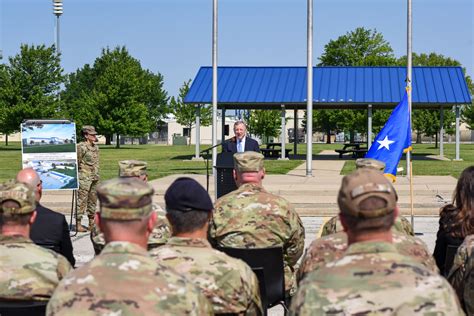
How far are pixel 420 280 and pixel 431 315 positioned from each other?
0.13m

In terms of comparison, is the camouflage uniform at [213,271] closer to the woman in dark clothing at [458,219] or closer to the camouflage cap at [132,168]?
the woman in dark clothing at [458,219]

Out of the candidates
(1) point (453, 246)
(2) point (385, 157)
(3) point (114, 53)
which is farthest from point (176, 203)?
(3) point (114, 53)

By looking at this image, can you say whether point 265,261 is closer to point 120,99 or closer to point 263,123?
point 120,99

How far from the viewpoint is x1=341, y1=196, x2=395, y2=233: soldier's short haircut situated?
9.87ft

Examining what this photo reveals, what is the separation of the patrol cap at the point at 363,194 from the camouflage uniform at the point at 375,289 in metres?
0.13

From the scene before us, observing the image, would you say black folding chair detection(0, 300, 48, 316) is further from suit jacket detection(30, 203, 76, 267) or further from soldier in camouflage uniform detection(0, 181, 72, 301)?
suit jacket detection(30, 203, 76, 267)

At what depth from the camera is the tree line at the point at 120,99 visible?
6625 centimetres

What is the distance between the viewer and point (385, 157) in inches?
433

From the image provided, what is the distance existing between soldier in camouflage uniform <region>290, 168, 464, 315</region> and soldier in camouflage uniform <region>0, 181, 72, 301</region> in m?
Answer: 2.00

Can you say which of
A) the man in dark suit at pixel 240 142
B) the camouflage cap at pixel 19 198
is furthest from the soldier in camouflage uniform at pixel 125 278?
the man in dark suit at pixel 240 142

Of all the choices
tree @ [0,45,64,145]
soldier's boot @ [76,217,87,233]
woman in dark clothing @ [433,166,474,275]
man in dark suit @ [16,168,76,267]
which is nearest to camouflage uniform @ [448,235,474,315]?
woman in dark clothing @ [433,166,474,275]

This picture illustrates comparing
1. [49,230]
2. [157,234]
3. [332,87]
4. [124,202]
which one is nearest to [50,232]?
[49,230]

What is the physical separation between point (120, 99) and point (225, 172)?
2525 inches

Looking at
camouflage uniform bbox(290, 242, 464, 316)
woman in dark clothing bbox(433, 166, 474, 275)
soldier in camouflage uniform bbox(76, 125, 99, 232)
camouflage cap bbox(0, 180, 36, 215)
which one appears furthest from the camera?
soldier in camouflage uniform bbox(76, 125, 99, 232)
